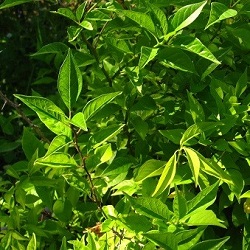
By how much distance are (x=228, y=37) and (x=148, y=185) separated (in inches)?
19.2

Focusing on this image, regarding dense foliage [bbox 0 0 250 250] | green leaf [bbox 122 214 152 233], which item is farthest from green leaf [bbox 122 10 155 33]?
green leaf [bbox 122 214 152 233]

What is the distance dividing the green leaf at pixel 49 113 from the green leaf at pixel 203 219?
0.31 m

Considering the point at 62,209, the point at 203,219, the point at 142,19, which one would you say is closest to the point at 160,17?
the point at 142,19

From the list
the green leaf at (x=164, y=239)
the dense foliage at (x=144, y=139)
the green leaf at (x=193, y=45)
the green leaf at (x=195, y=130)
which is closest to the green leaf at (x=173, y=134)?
the dense foliage at (x=144, y=139)

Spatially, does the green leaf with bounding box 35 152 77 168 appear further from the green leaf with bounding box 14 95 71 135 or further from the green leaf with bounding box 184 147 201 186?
the green leaf with bounding box 184 147 201 186

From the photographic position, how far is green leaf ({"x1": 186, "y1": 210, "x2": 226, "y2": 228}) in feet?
3.47

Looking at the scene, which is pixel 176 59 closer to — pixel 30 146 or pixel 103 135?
pixel 103 135

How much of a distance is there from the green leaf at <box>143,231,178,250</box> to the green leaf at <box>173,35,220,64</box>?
1.24 ft

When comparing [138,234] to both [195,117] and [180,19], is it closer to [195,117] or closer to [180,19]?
[195,117]

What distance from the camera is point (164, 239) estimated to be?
1.02m

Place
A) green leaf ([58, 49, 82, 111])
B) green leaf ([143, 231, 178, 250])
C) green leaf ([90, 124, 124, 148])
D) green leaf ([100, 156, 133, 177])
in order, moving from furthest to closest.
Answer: green leaf ([100, 156, 133, 177])
green leaf ([90, 124, 124, 148])
green leaf ([58, 49, 82, 111])
green leaf ([143, 231, 178, 250])

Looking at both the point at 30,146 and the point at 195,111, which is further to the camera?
the point at 30,146

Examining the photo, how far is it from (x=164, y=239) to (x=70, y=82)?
365mm

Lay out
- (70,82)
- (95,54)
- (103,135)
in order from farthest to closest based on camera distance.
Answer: (95,54)
(103,135)
(70,82)
